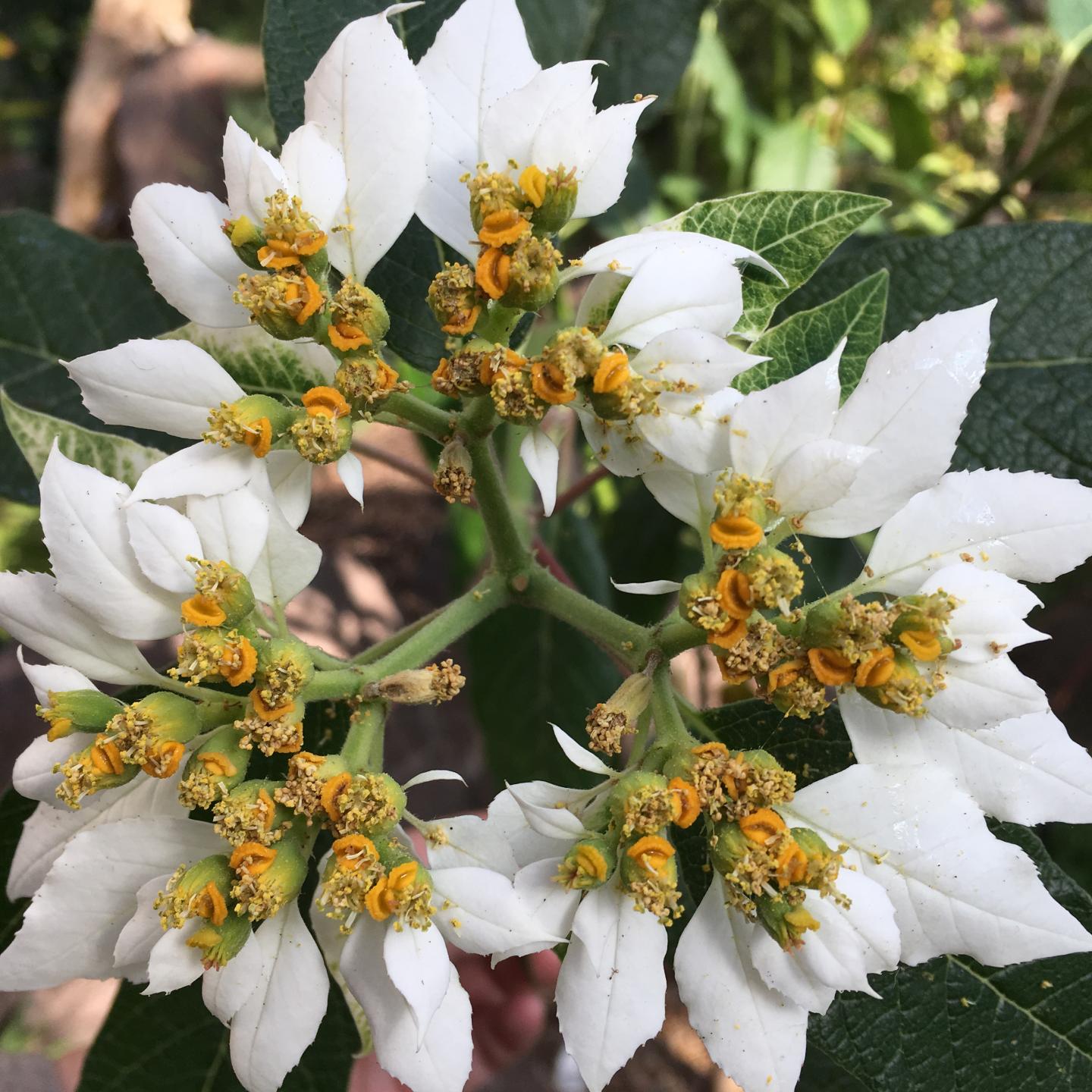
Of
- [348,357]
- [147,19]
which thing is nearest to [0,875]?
[348,357]

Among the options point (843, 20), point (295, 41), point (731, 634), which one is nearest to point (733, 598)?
point (731, 634)

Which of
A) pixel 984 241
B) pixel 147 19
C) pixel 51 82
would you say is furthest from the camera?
pixel 51 82

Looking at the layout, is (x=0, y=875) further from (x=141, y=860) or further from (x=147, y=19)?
(x=147, y=19)

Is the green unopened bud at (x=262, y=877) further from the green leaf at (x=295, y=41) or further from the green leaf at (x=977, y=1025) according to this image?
the green leaf at (x=295, y=41)

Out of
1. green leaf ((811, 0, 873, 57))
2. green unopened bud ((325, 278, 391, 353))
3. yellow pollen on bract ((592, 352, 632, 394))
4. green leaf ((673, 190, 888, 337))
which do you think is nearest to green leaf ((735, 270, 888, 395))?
green leaf ((673, 190, 888, 337))

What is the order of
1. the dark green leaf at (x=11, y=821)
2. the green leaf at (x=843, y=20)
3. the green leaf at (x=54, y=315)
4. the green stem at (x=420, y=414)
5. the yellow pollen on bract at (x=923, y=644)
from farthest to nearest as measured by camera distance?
1. the green leaf at (x=843, y=20)
2. the green leaf at (x=54, y=315)
3. the dark green leaf at (x=11, y=821)
4. the green stem at (x=420, y=414)
5. the yellow pollen on bract at (x=923, y=644)

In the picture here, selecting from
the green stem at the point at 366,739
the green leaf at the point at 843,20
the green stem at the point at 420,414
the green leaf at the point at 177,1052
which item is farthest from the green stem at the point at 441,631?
the green leaf at the point at 843,20
